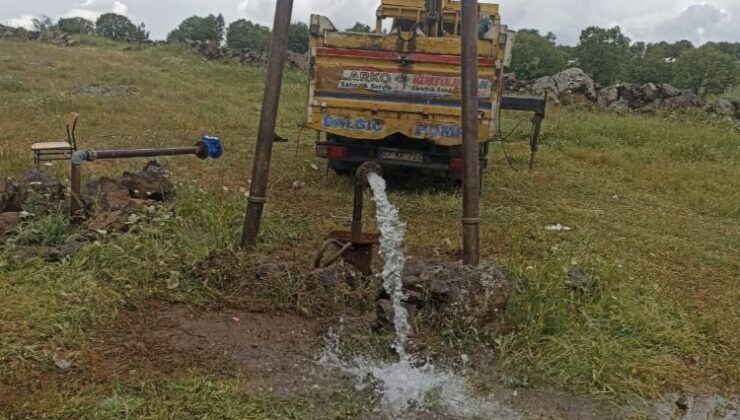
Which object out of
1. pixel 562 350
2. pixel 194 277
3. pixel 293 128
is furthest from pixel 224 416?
pixel 293 128

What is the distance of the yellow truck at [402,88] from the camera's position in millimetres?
5891

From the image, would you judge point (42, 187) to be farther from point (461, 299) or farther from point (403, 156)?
point (403, 156)

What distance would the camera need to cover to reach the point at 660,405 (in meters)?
2.92

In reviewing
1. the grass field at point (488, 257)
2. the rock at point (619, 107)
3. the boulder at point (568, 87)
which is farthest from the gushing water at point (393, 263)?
the boulder at point (568, 87)

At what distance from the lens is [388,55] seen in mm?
5953

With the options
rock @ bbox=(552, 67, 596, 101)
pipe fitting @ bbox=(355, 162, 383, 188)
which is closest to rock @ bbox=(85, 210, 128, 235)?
pipe fitting @ bbox=(355, 162, 383, 188)

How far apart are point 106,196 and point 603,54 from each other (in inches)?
1395

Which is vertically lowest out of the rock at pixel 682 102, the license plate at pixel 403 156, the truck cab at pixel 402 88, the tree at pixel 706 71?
the license plate at pixel 403 156

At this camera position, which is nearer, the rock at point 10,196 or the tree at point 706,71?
the rock at point 10,196

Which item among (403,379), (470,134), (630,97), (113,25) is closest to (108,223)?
(403,379)

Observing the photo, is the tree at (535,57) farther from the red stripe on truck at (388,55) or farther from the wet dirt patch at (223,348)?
the wet dirt patch at (223,348)

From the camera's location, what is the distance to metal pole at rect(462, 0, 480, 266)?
3.74 m

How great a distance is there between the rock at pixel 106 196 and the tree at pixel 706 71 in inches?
1029

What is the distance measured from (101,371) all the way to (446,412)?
151 centimetres
